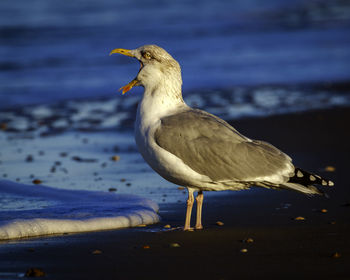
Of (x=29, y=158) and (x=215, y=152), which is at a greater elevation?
(x=215, y=152)

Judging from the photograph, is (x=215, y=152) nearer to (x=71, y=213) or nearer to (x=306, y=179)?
(x=306, y=179)

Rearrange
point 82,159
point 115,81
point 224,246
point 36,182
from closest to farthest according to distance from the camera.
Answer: point 224,246
point 36,182
point 82,159
point 115,81

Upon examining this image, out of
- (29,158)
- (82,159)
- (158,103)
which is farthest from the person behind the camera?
(29,158)

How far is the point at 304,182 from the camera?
6324 mm

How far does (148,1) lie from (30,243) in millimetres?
36276

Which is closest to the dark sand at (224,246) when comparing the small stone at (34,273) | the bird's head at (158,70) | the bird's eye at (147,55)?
the small stone at (34,273)

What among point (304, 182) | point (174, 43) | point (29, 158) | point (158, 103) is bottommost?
point (29, 158)

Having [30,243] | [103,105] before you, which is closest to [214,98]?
[103,105]

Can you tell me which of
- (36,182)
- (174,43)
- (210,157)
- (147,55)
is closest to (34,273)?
(210,157)

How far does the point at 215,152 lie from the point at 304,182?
2.73 feet

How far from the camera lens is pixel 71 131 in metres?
12.3

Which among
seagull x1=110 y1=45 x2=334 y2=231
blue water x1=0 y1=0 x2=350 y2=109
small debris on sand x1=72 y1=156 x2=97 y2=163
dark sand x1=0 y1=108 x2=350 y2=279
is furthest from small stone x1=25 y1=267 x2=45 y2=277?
blue water x1=0 y1=0 x2=350 y2=109

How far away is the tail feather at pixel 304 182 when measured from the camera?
6296 millimetres

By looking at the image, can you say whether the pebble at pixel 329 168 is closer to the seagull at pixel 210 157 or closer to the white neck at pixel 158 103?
the seagull at pixel 210 157
